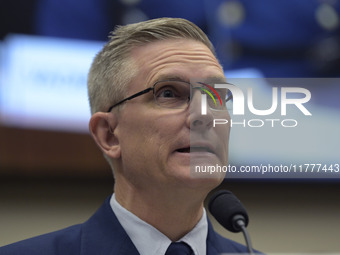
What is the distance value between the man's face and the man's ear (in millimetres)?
22

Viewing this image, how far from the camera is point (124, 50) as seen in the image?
1.22m

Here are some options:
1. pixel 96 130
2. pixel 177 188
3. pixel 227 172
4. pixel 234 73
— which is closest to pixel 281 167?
pixel 227 172

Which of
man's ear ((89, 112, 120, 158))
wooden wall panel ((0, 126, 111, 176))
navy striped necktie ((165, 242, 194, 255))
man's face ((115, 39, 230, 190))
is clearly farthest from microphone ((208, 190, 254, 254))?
wooden wall panel ((0, 126, 111, 176))

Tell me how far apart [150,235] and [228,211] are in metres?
0.32

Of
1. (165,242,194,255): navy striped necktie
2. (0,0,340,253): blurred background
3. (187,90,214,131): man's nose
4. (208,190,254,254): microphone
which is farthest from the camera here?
(0,0,340,253): blurred background

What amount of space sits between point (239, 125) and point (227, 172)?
0.10m

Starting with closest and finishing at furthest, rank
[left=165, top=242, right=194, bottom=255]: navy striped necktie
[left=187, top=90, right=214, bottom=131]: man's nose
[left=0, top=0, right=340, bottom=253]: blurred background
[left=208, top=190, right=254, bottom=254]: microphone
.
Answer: [left=208, top=190, right=254, bottom=254]: microphone < [left=187, top=90, right=214, bottom=131]: man's nose < [left=165, top=242, right=194, bottom=255]: navy striped necktie < [left=0, top=0, right=340, bottom=253]: blurred background

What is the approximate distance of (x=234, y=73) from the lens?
6.86 ft

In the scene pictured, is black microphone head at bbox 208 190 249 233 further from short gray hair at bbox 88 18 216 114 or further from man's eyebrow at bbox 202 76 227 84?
short gray hair at bbox 88 18 216 114

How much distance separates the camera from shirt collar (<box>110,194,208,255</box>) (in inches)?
44.3

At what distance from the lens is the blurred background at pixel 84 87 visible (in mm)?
1997

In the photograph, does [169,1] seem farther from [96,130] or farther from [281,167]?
[281,167]

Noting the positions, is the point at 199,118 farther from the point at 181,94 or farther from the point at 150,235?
the point at 150,235

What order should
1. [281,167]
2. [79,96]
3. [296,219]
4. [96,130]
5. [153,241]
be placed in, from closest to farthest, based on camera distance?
1. [281,167]
2. [153,241]
3. [96,130]
4. [79,96]
5. [296,219]
